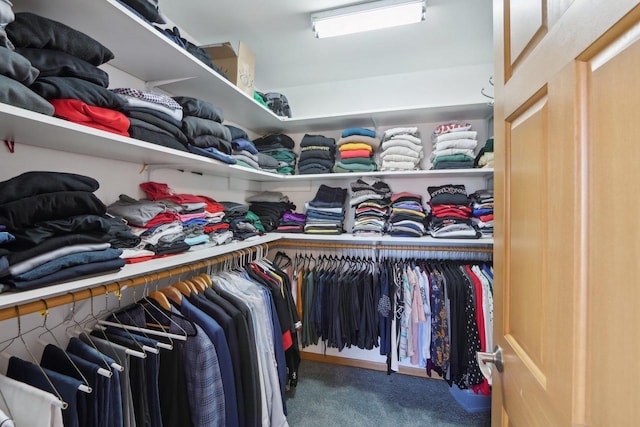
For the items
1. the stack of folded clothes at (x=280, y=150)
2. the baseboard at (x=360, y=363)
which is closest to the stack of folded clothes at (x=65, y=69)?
the stack of folded clothes at (x=280, y=150)

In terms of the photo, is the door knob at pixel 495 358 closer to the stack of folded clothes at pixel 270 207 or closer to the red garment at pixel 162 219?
the red garment at pixel 162 219

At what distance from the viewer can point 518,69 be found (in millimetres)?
734

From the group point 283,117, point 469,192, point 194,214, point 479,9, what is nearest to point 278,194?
point 283,117

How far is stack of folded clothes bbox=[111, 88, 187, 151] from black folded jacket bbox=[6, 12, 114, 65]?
0.50 feet

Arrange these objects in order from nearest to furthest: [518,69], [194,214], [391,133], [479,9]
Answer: [518,69] < [194,214] < [479,9] < [391,133]

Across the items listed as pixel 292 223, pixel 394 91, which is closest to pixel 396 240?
pixel 292 223

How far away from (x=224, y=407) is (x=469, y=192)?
2.13m

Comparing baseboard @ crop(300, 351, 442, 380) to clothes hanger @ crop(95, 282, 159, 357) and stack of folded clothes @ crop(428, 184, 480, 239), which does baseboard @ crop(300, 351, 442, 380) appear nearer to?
stack of folded clothes @ crop(428, 184, 480, 239)

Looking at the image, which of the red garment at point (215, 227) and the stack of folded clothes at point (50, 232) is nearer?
the stack of folded clothes at point (50, 232)

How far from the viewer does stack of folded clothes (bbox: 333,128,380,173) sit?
220 centimetres

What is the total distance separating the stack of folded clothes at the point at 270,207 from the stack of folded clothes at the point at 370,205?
0.58 meters

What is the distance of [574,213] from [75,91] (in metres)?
1.26

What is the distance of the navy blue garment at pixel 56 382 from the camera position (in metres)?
0.74

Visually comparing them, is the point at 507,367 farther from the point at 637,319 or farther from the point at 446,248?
the point at 446,248
